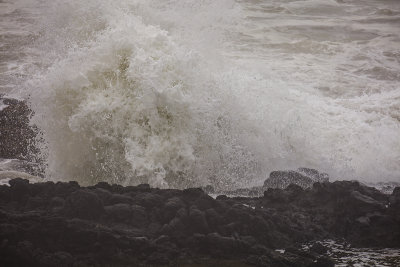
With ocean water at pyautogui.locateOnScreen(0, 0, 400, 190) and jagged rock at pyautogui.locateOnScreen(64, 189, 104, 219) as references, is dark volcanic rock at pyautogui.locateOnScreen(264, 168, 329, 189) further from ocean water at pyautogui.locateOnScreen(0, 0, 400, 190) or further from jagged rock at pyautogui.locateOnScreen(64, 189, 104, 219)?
jagged rock at pyautogui.locateOnScreen(64, 189, 104, 219)

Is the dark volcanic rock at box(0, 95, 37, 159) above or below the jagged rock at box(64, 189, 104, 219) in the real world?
below

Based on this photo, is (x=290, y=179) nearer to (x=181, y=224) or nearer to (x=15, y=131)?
(x=181, y=224)

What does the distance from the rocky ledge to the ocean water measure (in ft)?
5.88

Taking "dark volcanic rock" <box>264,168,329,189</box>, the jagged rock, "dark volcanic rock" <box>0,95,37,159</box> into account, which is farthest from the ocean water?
the jagged rock

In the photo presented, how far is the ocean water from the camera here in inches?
355

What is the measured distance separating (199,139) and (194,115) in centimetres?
42

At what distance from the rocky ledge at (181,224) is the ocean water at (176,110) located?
5.88ft

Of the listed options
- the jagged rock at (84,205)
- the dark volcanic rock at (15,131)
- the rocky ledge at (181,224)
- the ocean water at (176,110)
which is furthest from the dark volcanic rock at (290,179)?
the dark volcanic rock at (15,131)

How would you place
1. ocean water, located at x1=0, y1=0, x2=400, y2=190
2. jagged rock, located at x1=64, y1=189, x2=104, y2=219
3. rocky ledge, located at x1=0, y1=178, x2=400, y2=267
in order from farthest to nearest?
ocean water, located at x1=0, y1=0, x2=400, y2=190 < jagged rock, located at x1=64, y1=189, x2=104, y2=219 < rocky ledge, located at x1=0, y1=178, x2=400, y2=267

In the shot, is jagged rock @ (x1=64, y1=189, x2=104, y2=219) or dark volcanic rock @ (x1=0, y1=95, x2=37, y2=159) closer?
jagged rock @ (x1=64, y1=189, x2=104, y2=219)

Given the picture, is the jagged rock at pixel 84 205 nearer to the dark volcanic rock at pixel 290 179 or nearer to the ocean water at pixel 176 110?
the ocean water at pixel 176 110

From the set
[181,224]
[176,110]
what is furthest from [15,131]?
[181,224]

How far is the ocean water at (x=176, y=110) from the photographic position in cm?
901

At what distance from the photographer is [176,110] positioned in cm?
917
